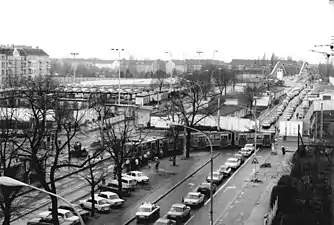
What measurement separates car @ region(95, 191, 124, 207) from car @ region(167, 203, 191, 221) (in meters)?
1.07

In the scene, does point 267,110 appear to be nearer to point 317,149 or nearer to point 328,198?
point 317,149

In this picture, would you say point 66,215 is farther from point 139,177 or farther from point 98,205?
point 139,177

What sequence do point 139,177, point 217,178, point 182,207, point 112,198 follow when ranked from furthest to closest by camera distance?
point 217,178, point 139,177, point 112,198, point 182,207

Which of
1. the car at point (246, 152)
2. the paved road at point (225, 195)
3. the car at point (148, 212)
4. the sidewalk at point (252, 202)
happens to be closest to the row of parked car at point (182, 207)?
the car at point (148, 212)

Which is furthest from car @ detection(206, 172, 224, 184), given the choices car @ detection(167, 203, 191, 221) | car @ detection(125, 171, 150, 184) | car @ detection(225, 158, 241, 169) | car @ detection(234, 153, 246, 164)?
car @ detection(167, 203, 191, 221)

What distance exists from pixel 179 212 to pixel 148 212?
1.73 ft

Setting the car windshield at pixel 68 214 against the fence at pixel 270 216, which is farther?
the car windshield at pixel 68 214

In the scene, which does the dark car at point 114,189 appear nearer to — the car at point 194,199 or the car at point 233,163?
the car at point 194,199

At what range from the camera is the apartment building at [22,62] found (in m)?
45.0

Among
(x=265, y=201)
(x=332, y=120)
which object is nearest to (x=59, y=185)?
(x=265, y=201)

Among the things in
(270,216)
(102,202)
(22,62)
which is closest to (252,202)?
(270,216)

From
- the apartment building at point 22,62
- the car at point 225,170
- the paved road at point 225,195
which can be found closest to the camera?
the paved road at point 225,195

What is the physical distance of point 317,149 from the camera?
1215 centimetres

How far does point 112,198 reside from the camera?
9.78 metres
